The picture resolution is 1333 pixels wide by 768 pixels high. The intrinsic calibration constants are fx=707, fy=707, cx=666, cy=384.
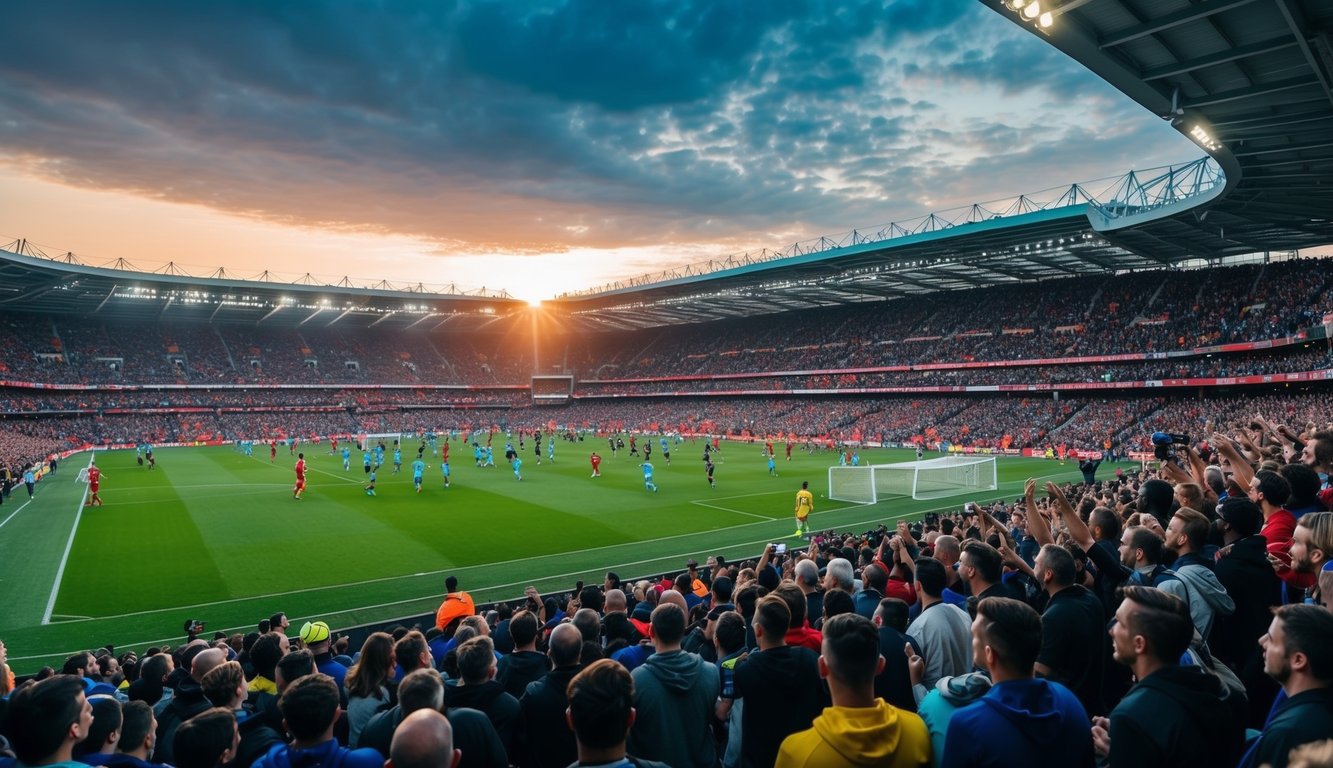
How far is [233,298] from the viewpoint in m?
66.2

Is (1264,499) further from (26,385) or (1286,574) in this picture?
(26,385)

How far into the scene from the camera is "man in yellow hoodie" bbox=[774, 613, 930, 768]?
3.01 meters

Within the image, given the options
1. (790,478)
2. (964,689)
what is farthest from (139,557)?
(790,478)

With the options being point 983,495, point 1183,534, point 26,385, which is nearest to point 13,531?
point 1183,534

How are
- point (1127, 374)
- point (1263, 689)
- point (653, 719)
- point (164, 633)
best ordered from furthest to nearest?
1. point (1127, 374)
2. point (164, 633)
3. point (1263, 689)
4. point (653, 719)

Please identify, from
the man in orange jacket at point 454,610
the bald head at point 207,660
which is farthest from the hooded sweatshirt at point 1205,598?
the man in orange jacket at point 454,610

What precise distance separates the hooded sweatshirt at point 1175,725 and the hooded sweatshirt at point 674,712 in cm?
228

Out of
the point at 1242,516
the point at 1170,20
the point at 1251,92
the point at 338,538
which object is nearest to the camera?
the point at 1242,516

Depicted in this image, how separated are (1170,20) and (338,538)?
1015 inches

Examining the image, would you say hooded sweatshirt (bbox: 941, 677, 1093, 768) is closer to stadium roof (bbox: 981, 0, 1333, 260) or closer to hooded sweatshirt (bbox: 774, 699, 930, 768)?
hooded sweatshirt (bbox: 774, 699, 930, 768)

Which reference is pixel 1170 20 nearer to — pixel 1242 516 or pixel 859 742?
pixel 1242 516

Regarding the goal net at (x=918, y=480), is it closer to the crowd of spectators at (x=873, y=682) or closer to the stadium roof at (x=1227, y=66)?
the stadium roof at (x=1227, y=66)

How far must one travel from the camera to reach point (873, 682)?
3502mm

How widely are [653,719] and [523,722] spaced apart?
96cm
